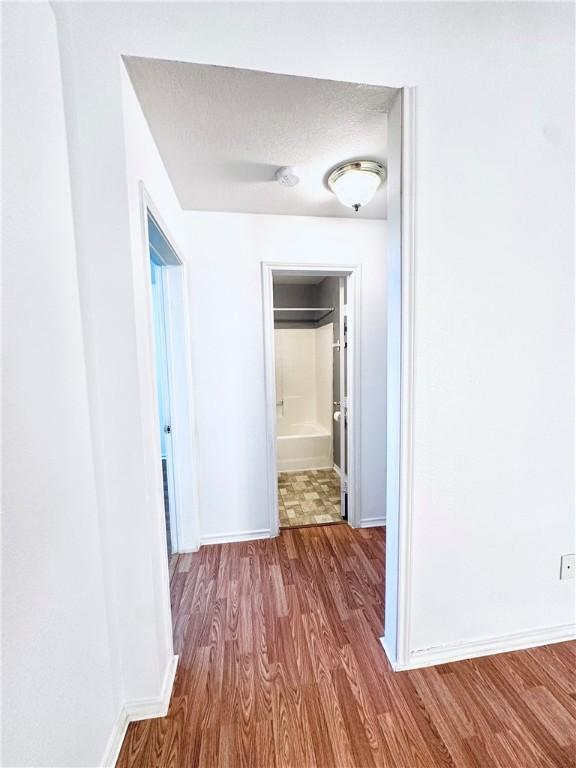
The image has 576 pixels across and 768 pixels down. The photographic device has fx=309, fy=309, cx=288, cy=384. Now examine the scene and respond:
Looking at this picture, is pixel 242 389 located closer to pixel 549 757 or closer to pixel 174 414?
pixel 174 414

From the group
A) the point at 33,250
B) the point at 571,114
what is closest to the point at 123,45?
the point at 33,250

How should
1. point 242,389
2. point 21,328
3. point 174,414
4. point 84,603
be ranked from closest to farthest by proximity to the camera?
point 21,328 < point 84,603 < point 174,414 < point 242,389

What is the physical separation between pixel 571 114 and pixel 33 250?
192 centimetres

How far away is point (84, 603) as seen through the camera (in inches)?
36.8

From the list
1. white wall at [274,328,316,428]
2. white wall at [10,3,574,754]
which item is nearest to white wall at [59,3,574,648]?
white wall at [10,3,574,754]

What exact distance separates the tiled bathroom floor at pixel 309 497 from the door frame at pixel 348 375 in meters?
0.27

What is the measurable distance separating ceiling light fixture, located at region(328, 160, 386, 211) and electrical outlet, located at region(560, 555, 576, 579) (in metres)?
2.02

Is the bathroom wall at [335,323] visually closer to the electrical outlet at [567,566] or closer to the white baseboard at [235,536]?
the white baseboard at [235,536]

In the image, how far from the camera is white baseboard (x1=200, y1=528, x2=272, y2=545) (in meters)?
2.24

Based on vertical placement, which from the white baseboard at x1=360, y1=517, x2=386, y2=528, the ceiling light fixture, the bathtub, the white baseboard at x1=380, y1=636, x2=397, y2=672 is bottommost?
the white baseboard at x1=380, y1=636, x2=397, y2=672

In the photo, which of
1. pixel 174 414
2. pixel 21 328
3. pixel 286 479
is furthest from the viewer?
pixel 286 479

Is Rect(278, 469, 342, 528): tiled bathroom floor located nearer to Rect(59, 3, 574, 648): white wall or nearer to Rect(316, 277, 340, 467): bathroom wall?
Rect(316, 277, 340, 467): bathroom wall

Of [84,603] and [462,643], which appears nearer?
[84,603]

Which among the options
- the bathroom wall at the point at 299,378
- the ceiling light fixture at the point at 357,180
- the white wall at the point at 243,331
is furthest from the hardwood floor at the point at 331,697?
the bathroom wall at the point at 299,378
